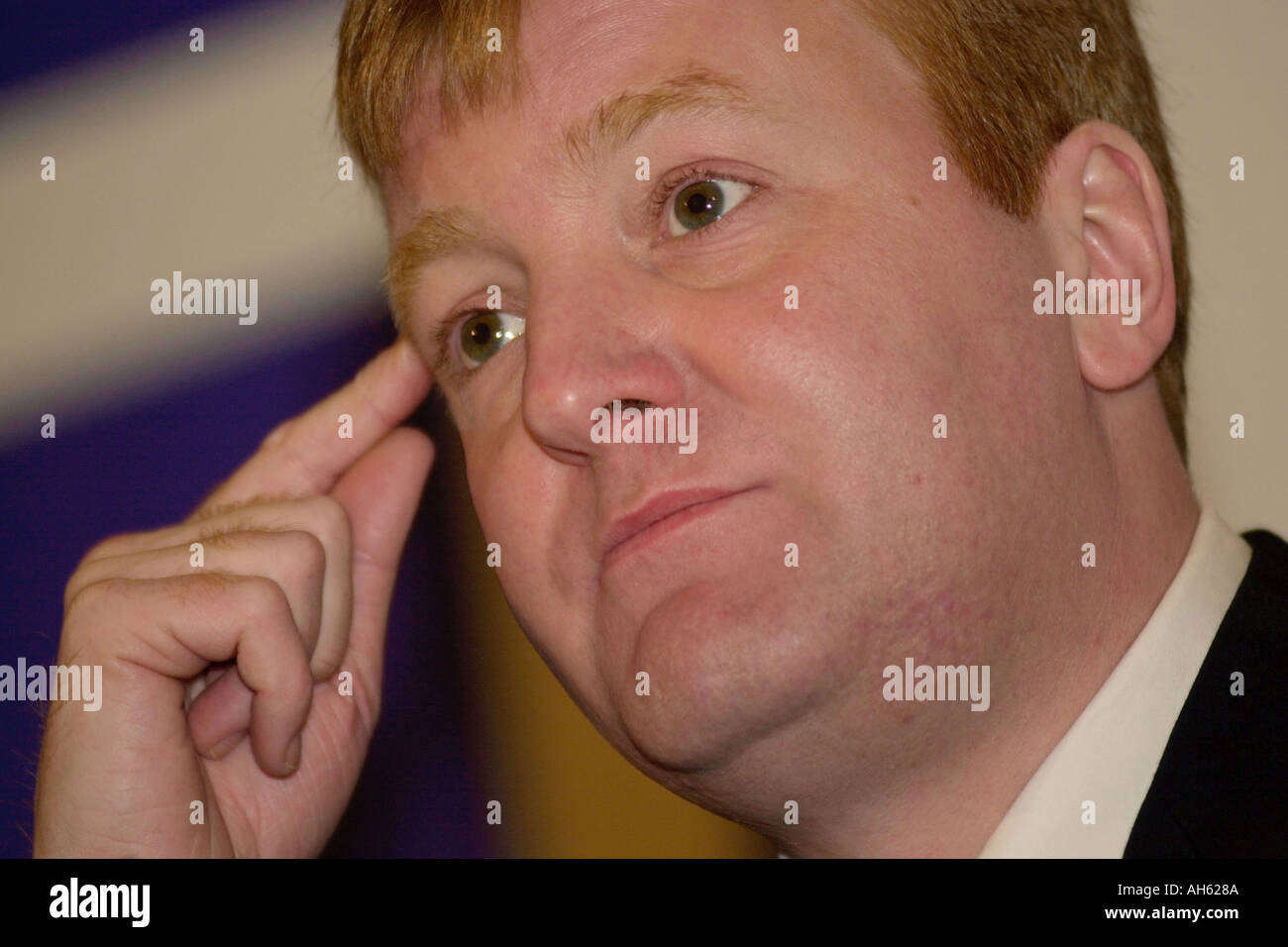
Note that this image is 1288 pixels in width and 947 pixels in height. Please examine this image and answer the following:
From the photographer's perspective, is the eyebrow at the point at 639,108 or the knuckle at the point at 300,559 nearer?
the eyebrow at the point at 639,108

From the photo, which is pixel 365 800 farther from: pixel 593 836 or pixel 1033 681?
pixel 1033 681

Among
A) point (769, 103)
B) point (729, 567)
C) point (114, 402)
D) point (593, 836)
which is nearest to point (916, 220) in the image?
point (769, 103)

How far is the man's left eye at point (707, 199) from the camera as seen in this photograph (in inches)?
52.6

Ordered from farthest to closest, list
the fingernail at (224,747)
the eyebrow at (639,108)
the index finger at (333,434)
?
the index finger at (333,434), the fingernail at (224,747), the eyebrow at (639,108)

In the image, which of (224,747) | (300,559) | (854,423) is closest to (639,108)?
(854,423)

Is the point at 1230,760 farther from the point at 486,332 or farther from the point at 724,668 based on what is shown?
the point at 486,332

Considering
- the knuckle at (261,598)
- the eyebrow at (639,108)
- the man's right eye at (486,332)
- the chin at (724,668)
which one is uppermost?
the eyebrow at (639,108)

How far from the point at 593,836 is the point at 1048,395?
1567mm

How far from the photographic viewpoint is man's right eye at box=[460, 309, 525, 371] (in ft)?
5.29

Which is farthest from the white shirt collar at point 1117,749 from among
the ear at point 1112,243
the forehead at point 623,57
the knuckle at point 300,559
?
the knuckle at point 300,559

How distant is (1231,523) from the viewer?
2197 mm

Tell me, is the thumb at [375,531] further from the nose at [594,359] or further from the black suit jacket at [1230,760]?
the black suit jacket at [1230,760]

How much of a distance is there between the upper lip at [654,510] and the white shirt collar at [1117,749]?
1.47 ft

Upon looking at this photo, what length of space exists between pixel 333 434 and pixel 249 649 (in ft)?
1.41
